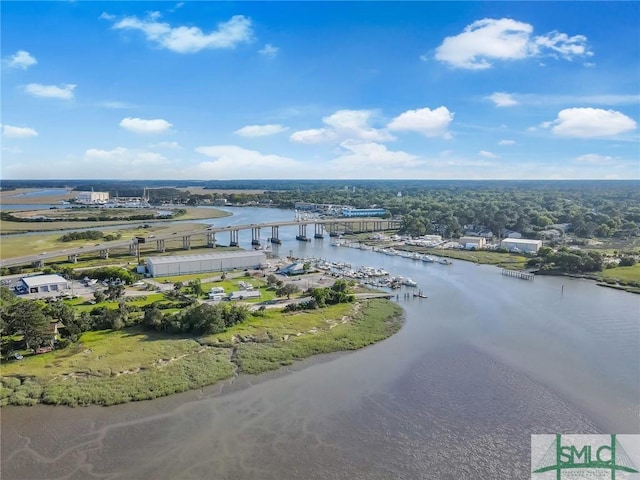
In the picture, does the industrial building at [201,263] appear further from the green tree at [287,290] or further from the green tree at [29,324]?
the green tree at [29,324]

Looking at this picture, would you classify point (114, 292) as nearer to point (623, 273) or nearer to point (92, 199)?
point (623, 273)

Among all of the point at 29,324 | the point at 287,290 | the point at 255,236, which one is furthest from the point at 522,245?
the point at 29,324

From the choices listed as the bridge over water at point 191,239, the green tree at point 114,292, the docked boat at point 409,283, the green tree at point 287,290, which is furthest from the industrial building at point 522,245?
the green tree at point 114,292

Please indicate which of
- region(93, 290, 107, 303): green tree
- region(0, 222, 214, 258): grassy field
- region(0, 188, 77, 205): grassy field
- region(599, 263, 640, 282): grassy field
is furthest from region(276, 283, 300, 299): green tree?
region(0, 188, 77, 205): grassy field

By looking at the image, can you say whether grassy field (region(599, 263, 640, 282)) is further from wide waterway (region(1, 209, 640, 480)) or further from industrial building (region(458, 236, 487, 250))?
wide waterway (region(1, 209, 640, 480))

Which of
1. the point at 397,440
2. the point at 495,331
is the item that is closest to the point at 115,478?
the point at 397,440

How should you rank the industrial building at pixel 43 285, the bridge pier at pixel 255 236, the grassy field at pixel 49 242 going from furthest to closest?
the bridge pier at pixel 255 236 → the grassy field at pixel 49 242 → the industrial building at pixel 43 285

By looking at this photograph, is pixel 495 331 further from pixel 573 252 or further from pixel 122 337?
pixel 573 252
